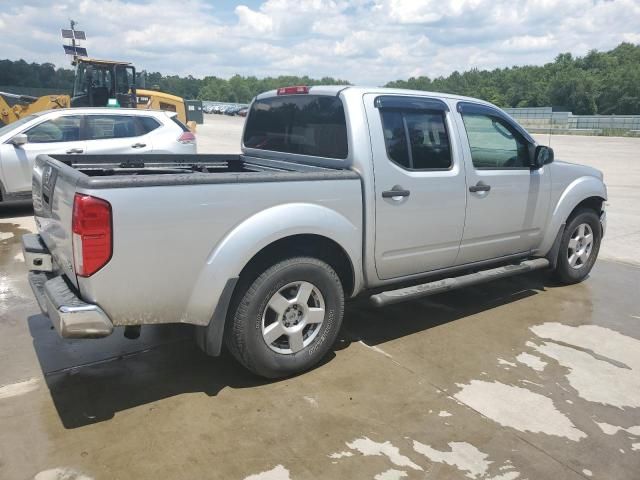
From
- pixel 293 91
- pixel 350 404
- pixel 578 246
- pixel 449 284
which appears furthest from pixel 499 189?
pixel 350 404

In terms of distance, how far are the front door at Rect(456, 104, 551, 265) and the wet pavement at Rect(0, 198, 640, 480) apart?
0.73m

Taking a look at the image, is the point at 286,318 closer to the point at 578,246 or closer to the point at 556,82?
the point at 578,246

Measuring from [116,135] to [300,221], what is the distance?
6541 millimetres

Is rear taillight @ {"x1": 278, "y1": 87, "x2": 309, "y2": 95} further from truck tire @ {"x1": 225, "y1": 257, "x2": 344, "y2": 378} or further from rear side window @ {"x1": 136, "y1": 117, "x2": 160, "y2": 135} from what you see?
rear side window @ {"x1": 136, "y1": 117, "x2": 160, "y2": 135}

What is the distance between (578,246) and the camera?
229 inches

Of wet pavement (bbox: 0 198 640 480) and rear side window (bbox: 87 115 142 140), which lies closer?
wet pavement (bbox: 0 198 640 480)

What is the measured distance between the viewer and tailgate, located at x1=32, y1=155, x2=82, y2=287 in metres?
3.03

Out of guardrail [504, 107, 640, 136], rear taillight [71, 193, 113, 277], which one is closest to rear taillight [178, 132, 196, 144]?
rear taillight [71, 193, 113, 277]

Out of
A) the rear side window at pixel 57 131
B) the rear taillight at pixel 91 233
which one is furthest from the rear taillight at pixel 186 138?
the rear taillight at pixel 91 233

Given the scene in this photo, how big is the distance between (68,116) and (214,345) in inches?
264

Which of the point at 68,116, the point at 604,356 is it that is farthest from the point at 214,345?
the point at 68,116

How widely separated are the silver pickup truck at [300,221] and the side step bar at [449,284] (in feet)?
0.05

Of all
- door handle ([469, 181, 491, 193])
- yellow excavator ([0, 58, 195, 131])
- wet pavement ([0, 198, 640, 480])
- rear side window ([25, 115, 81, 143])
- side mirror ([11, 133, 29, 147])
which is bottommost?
wet pavement ([0, 198, 640, 480])

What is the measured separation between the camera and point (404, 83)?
297 feet
